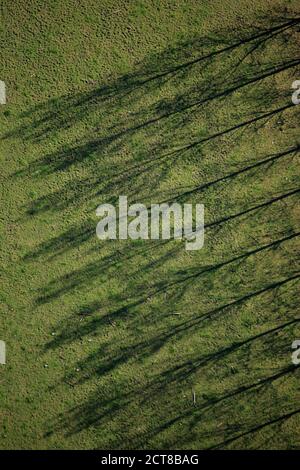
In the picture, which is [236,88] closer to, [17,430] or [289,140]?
[289,140]

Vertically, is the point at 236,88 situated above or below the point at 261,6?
below

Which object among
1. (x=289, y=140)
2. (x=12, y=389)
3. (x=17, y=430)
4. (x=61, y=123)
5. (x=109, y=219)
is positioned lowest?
(x=17, y=430)

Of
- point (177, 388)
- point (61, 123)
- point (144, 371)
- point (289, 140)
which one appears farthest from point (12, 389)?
point (289, 140)

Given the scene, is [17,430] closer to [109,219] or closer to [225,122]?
[109,219]

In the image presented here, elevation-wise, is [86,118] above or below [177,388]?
above

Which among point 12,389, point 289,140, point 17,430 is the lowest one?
point 17,430

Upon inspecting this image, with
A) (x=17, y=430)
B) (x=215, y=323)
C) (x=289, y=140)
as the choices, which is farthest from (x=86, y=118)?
(x=17, y=430)
